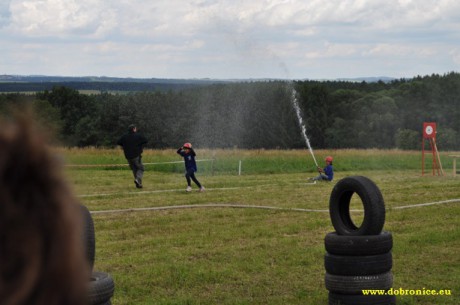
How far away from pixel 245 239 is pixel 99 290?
19.0 feet

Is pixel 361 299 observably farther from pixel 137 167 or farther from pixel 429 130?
pixel 429 130

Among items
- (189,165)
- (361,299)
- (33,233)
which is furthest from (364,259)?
(189,165)

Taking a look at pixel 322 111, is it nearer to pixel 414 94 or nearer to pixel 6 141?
pixel 414 94

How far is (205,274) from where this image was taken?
953cm

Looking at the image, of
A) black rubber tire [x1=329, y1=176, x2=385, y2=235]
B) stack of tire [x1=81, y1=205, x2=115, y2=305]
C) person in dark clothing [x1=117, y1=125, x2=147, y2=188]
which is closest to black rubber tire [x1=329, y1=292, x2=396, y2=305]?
black rubber tire [x1=329, y1=176, x2=385, y2=235]

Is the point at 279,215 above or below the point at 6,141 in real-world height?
below

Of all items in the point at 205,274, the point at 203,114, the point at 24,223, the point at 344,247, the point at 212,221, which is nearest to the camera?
the point at 24,223

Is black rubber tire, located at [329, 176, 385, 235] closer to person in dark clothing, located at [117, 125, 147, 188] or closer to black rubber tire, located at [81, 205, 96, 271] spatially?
black rubber tire, located at [81, 205, 96, 271]

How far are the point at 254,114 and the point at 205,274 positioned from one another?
6387 centimetres

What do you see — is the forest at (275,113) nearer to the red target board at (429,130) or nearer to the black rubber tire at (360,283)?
the red target board at (429,130)

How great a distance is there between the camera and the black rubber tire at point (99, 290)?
6539 mm

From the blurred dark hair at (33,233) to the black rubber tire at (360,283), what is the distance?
6776 millimetres

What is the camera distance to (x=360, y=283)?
7777mm

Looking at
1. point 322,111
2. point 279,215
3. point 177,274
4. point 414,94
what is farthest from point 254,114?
point 177,274
